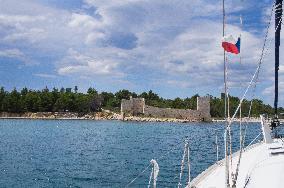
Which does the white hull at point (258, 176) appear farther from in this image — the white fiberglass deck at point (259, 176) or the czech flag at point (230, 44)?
the czech flag at point (230, 44)

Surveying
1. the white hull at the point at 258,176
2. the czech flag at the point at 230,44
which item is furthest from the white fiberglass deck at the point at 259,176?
the czech flag at the point at 230,44

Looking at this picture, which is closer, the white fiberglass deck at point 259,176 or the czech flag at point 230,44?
the white fiberglass deck at point 259,176

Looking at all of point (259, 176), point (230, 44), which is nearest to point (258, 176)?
point (259, 176)

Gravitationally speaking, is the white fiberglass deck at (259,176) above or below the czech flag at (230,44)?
below

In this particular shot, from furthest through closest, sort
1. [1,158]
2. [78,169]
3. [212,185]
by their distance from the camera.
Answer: [1,158]
[78,169]
[212,185]

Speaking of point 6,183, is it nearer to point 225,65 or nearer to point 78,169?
point 78,169

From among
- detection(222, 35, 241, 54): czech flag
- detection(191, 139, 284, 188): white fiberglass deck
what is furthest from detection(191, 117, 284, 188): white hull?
detection(222, 35, 241, 54): czech flag

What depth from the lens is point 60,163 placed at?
1556 inches

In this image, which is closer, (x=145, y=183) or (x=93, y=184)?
(x=145, y=183)

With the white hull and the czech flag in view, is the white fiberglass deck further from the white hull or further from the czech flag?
the czech flag

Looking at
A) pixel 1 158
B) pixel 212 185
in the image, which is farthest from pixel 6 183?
pixel 212 185

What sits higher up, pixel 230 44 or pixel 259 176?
pixel 230 44

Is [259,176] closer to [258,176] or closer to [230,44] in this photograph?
[258,176]

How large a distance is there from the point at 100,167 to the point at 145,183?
11.3 metres
